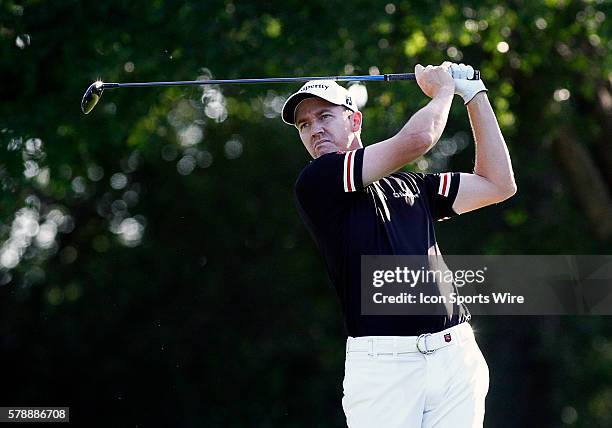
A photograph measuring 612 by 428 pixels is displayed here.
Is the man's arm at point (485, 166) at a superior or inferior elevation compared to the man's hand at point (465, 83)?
inferior

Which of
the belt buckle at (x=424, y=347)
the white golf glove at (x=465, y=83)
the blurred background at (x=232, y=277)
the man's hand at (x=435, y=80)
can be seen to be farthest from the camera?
the blurred background at (x=232, y=277)

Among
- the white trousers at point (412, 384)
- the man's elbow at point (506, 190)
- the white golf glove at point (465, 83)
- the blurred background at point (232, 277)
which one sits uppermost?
the blurred background at point (232, 277)

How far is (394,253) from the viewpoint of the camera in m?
4.05

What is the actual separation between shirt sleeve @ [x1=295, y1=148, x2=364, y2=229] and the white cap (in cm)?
35

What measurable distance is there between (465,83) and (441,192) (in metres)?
0.45

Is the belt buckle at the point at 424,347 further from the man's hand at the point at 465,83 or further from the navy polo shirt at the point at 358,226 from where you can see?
the man's hand at the point at 465,83

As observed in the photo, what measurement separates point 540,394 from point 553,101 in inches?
255

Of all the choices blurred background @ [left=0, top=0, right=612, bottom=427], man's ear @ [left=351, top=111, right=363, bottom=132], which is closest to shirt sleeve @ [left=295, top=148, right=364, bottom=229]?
man's ear @ [left=351, top=111, right=363, bottom=132]

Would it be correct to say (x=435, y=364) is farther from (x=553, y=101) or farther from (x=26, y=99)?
(x=553, y=101)

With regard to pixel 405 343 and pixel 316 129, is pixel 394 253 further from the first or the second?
pixel 316 129

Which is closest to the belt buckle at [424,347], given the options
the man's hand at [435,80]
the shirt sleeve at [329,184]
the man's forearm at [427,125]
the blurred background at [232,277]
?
the shirt sleeve at [329,184]

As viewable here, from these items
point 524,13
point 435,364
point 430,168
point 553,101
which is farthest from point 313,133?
point 430,168

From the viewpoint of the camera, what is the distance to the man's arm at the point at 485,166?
4.42m

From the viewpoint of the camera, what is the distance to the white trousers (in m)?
3.98
